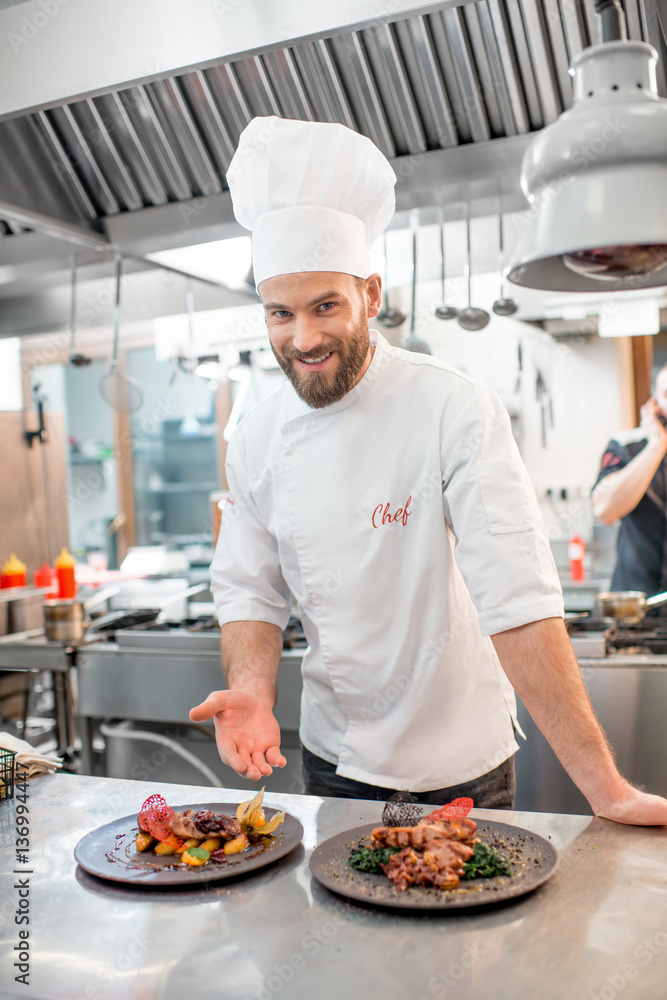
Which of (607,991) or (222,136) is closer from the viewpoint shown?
(607,991)

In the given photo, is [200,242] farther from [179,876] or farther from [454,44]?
[179,876]

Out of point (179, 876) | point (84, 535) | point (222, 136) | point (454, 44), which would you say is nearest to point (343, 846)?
point (179, 876)

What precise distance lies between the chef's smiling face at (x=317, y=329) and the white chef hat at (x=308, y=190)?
0.08 feet

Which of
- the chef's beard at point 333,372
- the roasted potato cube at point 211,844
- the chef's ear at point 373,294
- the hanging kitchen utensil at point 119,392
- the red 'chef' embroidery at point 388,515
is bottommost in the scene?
the roasted potato cube at point 211,844

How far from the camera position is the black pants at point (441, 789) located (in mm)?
1482

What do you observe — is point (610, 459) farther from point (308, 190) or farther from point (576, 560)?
point (308, 190)

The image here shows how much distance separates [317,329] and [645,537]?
203 cm

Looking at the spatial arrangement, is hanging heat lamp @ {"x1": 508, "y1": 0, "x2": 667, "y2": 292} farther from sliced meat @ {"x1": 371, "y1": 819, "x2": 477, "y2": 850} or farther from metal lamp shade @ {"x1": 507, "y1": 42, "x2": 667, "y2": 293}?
sliced meat @ {"x1": 371, "y1": 819, "x2": 477, "y2": 850}

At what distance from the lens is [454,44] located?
193cm

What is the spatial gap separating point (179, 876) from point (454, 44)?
1.81 m

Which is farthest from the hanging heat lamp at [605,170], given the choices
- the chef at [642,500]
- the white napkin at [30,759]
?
the chef at [642,500]

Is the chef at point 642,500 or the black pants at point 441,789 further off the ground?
the chef at point 642,500

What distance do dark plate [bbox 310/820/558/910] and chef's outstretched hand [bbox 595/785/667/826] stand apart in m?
0.14

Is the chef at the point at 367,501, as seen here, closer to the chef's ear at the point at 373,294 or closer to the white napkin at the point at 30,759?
the chef's ear at the point at 373,294
